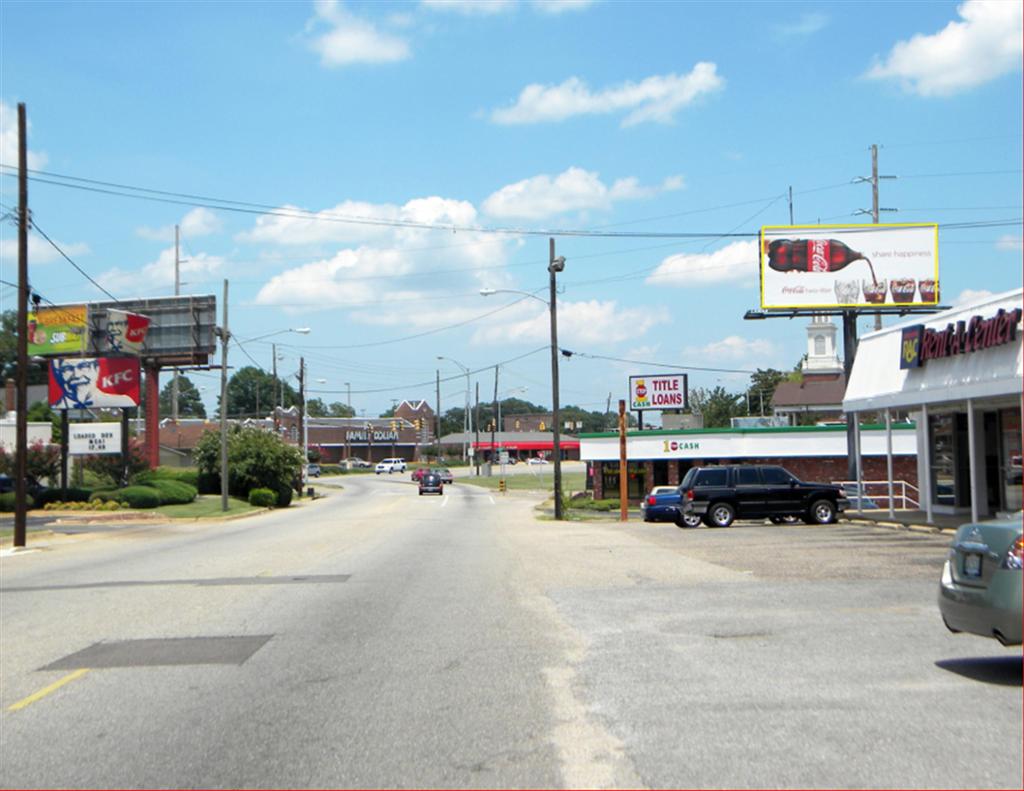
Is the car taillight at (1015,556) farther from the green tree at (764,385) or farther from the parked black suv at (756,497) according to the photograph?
the green tree at (764,385)

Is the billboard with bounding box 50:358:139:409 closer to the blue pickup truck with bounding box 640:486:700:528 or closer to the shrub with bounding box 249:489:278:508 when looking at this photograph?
the shrub with bounding box 249:489:278:508

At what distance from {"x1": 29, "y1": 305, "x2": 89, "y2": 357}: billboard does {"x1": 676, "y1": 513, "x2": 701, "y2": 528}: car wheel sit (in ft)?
120

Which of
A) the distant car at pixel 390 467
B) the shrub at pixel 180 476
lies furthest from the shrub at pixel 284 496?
the distant car at pixel 390 467

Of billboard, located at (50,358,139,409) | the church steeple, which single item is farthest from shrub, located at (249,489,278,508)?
the church steeple

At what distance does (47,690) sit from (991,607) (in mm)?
7765

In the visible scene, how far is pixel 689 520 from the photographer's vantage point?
31.4 metres

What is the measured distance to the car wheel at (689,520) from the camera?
101ft

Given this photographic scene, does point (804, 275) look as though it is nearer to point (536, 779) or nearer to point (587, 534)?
point (587, 534)

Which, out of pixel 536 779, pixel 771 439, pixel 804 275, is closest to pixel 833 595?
pixel 536 779

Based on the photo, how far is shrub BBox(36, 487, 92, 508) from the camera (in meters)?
44.8

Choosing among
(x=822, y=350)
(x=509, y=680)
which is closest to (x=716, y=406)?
(x=822, y=350)

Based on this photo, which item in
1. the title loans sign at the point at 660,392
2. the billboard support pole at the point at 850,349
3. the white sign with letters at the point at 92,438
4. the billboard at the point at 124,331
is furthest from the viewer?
the title loans sign at the point at 660,392

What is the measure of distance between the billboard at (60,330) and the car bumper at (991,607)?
53.6 meters

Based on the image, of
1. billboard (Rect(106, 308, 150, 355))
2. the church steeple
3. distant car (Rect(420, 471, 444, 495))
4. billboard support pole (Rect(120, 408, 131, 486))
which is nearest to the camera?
billboard support pole (Rect(120, 408, 131, 486))
